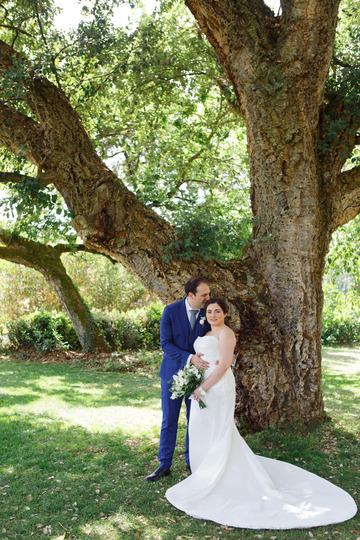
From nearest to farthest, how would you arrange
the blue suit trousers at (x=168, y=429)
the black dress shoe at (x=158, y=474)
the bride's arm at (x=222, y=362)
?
the bride's arm at (x=222, y=362), the black dress shoe at (x=158, y=474), the blue suit trousers at (x=168, y=429)

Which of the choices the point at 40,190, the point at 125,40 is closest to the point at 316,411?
the point at 40,190

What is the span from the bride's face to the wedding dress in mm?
168

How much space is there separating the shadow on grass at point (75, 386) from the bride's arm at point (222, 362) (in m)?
4.14

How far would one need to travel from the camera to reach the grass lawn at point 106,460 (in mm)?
3977

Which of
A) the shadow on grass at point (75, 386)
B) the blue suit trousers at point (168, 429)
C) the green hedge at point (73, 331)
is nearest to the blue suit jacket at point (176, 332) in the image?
the blue suit trousers at point (168, 429)

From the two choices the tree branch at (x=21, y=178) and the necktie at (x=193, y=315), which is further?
the tree branch at (x=21, y=178)

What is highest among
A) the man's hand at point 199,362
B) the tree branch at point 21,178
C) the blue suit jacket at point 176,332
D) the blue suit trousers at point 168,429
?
the tree branch at point 21,178

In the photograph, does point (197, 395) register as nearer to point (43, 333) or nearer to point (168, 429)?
point (168, 429)

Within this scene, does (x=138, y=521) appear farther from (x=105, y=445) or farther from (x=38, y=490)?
(x=105, y=445)

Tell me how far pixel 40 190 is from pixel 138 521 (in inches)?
146

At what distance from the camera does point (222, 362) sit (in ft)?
15.5

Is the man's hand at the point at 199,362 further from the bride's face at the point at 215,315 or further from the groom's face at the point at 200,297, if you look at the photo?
the groom's face at the point at 200,297

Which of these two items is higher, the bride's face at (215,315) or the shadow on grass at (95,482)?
the bride's face at (215,315)

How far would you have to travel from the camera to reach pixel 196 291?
5.14 m
